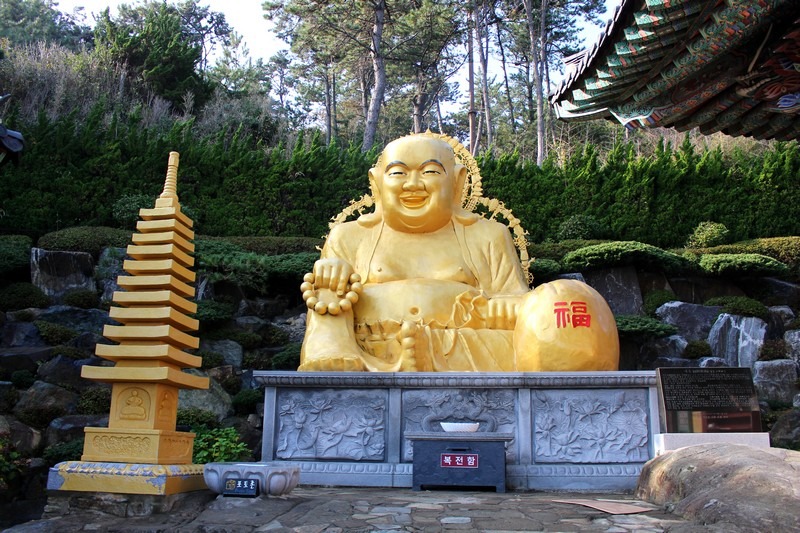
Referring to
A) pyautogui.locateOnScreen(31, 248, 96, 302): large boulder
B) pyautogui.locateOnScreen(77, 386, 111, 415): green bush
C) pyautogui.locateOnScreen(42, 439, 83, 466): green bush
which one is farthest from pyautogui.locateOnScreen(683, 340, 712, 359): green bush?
pyautogui.locateOnScreen(31, 248, 96, 302): large boulder

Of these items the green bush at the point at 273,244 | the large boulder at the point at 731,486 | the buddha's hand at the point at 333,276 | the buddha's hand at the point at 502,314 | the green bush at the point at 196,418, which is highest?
the green bush at the point at 273,244

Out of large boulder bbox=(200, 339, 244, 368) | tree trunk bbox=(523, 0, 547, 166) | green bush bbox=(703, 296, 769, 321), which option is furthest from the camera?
tree trunk bbox=(523, 0, 547, 166)

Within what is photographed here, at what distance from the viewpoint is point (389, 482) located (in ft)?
19.1

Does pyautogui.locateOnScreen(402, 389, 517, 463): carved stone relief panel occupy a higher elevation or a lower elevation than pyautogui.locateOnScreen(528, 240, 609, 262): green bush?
lower

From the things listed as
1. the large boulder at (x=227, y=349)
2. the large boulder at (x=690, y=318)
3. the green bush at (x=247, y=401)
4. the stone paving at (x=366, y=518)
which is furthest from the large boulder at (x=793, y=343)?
the stone paving at (x=366, y=518)

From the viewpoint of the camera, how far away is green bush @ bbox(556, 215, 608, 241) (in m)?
15.2

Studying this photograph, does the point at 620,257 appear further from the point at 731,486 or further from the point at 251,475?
Answer: the point at 251,475

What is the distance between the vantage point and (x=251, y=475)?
413cm

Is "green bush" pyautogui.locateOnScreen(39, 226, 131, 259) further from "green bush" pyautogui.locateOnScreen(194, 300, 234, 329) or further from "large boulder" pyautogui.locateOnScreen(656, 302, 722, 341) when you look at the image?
"large boulder" pyautogui.locateOnScreen(656, 302, 722, 341)

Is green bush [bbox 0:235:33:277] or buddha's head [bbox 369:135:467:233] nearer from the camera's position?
buddha's head [bbox 369:135:467:233]

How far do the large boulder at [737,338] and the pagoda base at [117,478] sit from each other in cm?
1053

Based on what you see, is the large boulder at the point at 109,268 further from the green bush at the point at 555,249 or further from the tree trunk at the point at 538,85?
the tree trunk at the point at 538,85

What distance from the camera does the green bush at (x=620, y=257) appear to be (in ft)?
43.3

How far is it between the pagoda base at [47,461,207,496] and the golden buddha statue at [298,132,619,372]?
2441mm
